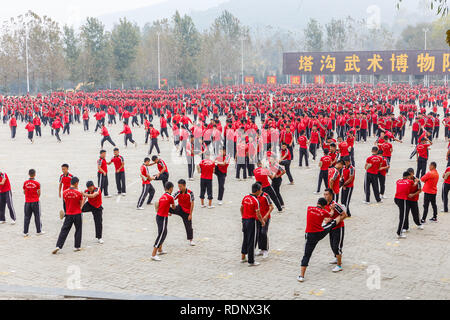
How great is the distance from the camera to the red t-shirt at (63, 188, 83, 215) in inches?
378

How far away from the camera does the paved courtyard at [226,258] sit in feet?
25.9

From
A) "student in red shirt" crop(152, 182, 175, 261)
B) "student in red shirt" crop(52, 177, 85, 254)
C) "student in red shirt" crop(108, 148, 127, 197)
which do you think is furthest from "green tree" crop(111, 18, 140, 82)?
"student in red shirt" crop(152, 182, 175, 261)

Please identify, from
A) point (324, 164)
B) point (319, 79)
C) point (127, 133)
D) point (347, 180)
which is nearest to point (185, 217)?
point (347, 180)

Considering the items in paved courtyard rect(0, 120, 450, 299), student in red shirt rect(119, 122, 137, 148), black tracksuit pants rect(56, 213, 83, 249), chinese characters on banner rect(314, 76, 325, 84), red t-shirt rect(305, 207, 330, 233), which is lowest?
paved courtyard rect(0, 120, 450, 299)

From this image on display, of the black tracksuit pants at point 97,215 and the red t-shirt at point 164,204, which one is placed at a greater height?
the red t-shirt at point 164,204

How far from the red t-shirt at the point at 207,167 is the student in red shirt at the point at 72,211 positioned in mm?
3587

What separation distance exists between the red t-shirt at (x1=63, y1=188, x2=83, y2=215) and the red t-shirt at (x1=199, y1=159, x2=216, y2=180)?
11.9 feet

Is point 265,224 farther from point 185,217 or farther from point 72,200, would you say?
point 72,200

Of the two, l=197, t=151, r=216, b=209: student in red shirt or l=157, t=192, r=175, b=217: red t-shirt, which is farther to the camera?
l=197, t=151, r=216, b=209: student in red shirt

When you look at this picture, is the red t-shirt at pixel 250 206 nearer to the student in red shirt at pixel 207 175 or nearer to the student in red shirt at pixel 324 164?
the student in red shirt at pixel 207 175

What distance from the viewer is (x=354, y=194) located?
1420 cm

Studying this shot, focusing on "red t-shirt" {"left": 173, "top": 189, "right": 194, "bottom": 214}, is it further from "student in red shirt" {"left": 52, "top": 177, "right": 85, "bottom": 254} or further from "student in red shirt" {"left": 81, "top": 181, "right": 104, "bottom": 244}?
"student in red shirt" {"left": 52, "top": 177, "right": 85, "bottom": 254}

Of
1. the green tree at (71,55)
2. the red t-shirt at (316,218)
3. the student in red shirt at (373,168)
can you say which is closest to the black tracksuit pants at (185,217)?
the red t-shirt at (316,218)

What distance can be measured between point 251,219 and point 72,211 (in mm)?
3427
